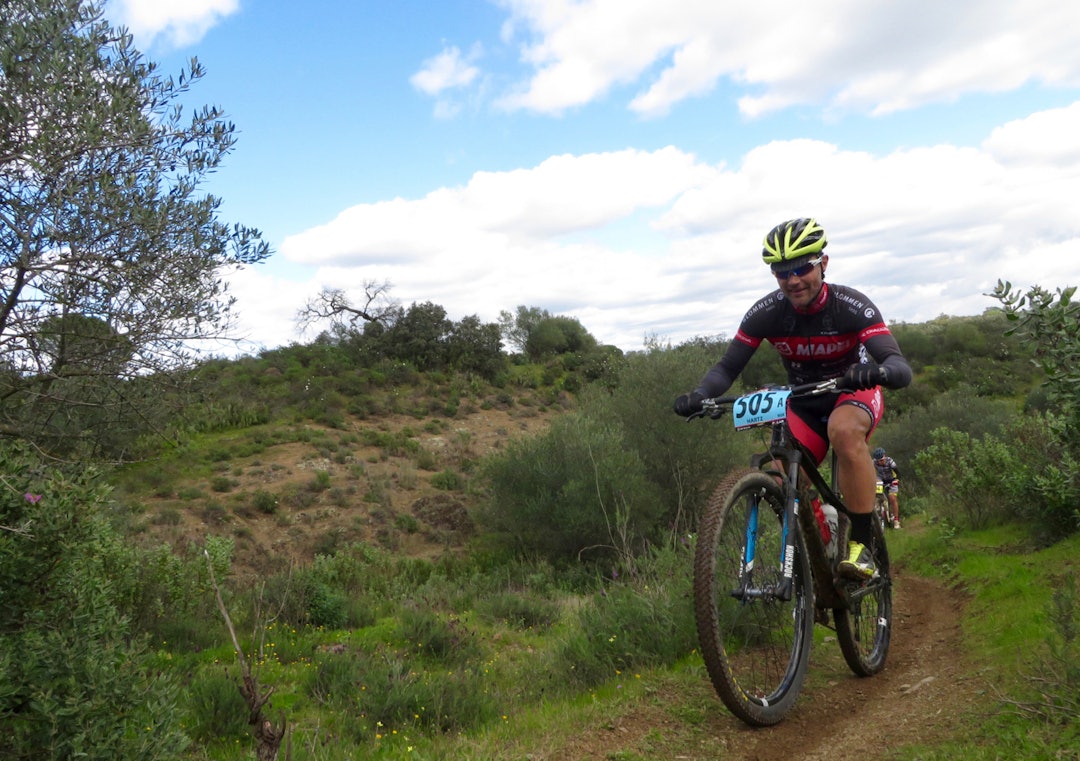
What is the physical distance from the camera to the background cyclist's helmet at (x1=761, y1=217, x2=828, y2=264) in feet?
14.0

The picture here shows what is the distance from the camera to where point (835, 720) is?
13.4 feet

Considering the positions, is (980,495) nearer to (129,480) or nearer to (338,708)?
(338,708)

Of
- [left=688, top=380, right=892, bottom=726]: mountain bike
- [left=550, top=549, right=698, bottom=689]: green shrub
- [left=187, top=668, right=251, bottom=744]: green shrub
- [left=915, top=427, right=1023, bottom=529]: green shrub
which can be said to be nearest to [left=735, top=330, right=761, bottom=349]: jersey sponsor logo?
[left=688, top=380, right=892, bottom=726]: mountain bike

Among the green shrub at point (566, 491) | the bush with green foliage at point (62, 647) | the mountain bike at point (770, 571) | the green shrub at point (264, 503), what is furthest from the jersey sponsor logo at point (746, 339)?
the green shrub at point (264, 503)

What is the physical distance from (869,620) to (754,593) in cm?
196

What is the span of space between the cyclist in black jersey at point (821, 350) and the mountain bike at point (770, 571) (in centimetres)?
14

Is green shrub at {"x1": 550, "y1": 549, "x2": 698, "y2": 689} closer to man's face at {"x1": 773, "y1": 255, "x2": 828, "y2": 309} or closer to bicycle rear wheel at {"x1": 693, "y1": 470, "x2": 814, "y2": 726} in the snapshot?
bicycle rear wheel at {"x1": 693, "y1": 470, "x2": 814, "y2": 726}

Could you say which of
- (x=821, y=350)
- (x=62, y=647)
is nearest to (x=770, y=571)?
(x=821, y=350)

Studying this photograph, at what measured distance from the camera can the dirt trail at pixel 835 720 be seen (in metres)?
3.62

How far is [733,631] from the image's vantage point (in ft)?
16.3

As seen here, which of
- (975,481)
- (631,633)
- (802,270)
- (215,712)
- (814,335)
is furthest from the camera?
(975,481)

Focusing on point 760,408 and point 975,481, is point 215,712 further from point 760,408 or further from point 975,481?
point 975,481

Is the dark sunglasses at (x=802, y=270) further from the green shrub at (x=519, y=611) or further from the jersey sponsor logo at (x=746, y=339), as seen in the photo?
the green shrub at (x=519, y=611)

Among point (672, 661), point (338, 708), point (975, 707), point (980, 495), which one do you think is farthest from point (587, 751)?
point (980, 495)
